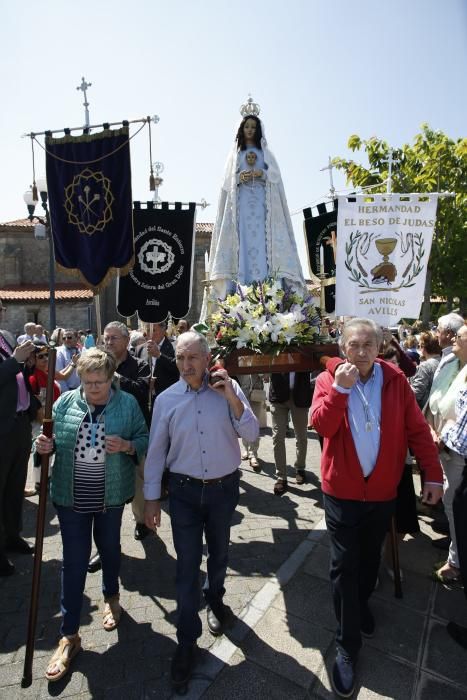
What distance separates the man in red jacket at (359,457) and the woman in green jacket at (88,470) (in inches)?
52.9

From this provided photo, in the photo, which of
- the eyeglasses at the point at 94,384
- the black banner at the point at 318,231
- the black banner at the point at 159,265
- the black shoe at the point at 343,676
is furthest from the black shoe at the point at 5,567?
the black banner at the point at 318,231

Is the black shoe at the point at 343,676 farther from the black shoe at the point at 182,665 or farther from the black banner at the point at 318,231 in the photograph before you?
the black banner at the point at 318,231

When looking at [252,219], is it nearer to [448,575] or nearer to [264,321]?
[264,321]

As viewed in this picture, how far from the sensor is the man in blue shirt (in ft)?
8.97

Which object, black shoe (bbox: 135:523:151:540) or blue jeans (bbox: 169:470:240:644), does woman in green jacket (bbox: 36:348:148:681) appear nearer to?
blue jeans (bbox: 169:470:240:644)

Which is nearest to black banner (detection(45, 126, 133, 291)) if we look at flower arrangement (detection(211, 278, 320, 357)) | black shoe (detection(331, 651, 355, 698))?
flower arrangement (detection(211, 278, 320, 357))

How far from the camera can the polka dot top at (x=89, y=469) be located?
2830 mm

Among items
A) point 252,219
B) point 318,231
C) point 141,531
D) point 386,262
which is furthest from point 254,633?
point 318,231

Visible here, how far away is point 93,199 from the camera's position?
5168 millimetres

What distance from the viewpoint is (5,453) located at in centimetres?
405

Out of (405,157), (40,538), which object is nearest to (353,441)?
(40,538)

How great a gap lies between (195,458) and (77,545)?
960mm

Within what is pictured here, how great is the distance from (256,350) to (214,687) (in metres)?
2.20

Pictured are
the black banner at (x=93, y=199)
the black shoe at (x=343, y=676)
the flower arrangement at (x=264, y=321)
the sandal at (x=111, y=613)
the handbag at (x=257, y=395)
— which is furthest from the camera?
the handbag at (x=257, y=395)
